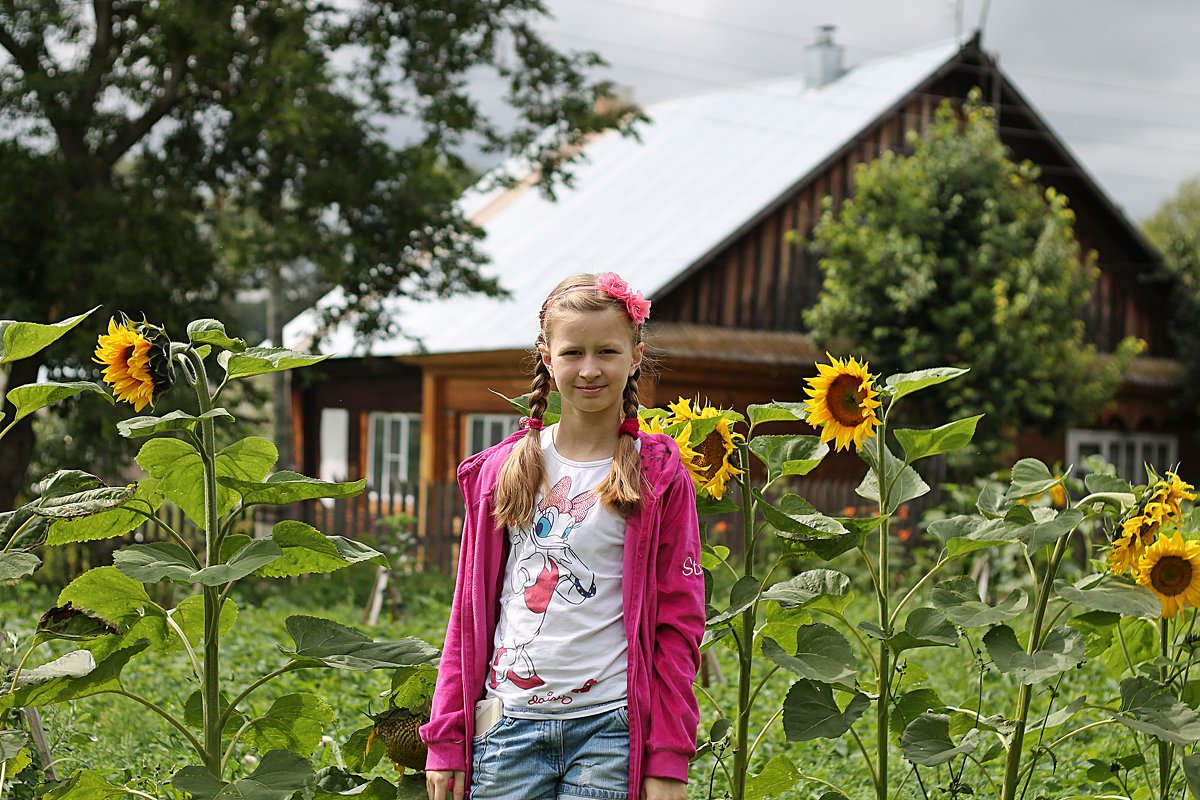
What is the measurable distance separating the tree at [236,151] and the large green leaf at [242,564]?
788 centimetres

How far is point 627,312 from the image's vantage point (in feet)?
7.98

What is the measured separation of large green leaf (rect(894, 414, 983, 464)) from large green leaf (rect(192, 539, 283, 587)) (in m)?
1.30

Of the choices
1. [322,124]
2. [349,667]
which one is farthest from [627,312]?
[322,124]

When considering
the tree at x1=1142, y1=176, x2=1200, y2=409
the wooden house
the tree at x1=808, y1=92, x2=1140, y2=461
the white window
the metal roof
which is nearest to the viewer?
the tree at x1=808, y1=92, x2=1140, y2=461

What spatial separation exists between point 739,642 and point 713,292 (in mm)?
11609

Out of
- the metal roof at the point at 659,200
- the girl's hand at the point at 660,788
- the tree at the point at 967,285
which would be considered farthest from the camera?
the metal roof at the point at 659,200

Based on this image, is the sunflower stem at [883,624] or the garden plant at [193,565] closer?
the garden plant at [193,565]

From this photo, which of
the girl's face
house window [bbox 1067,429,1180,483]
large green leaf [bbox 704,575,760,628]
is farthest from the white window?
the girl's face

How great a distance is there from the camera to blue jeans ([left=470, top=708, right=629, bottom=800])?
7.43ft

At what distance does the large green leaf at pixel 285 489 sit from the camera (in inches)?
98.7

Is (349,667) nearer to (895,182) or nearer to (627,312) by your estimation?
(627,312)

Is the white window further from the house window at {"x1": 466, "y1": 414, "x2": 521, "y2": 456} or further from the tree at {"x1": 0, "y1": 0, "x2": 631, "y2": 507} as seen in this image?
the tree at {"x1": 0, "y1": 0, "x2": 631, "y2": 507}

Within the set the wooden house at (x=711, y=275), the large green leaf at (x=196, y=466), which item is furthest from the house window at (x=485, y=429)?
the large green leaf at (x=196, y=466)

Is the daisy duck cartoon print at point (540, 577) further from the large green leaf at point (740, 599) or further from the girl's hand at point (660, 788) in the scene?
the large green leaf at point (740, 599)
